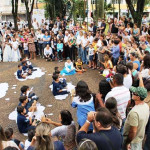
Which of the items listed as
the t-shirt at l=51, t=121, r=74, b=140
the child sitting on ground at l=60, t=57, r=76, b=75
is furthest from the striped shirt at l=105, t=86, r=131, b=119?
the child sitting on ground at l=60, t=57, r=76, b=75

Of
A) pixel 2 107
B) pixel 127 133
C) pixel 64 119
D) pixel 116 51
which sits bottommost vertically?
pixel 2 107

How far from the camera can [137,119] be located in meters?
3.43

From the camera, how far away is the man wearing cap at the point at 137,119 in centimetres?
344

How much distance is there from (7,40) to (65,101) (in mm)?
8128

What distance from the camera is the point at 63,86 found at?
834 cm

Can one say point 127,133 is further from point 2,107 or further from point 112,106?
point 2,107

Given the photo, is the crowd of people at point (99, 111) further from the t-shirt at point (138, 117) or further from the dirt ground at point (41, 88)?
the dirt ground at point (41, 88)

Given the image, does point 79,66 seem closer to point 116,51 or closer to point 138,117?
point 116,51

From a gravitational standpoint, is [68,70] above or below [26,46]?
below

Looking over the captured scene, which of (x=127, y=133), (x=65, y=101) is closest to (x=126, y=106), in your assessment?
(x=127, y=133)

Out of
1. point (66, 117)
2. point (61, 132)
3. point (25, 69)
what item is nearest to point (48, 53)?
point (25, 69)

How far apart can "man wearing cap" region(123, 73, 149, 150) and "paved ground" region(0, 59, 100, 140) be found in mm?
2867

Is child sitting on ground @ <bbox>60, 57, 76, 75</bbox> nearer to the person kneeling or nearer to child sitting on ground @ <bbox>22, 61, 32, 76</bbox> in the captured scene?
child sitting on ground @ <bbox>22, 61, 32, 76</bbox>

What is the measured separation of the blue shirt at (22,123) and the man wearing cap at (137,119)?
2820 mm
